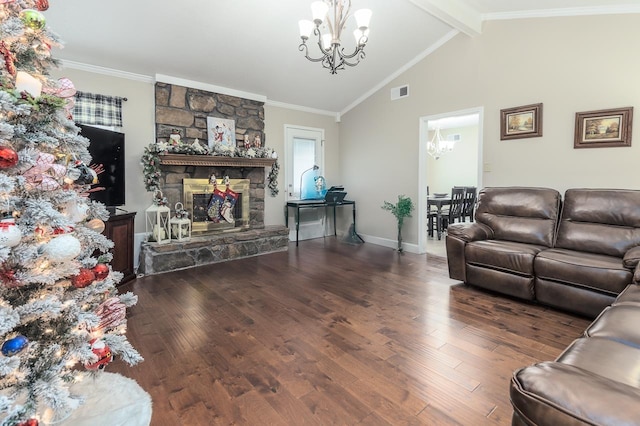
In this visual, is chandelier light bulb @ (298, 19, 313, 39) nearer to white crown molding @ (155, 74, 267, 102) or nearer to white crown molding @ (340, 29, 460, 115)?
white crown molding @ (155, 74, 267, 102)

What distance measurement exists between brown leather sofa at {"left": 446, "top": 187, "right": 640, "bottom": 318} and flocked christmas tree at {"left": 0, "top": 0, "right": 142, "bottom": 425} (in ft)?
9.80

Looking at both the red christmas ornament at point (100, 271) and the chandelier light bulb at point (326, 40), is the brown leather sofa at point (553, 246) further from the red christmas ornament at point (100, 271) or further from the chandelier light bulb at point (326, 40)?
the red christmas ornament at point (100, 271)

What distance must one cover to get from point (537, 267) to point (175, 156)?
162 inches

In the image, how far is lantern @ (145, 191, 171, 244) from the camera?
390cm

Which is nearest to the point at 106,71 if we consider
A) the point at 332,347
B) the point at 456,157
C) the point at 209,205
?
the point at 209,205

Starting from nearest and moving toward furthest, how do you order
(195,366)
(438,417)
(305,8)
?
(438,417) → (195,366) → (305,8)

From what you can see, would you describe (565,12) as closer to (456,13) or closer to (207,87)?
(456,13)

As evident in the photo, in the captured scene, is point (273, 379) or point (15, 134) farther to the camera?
point (273, 379)

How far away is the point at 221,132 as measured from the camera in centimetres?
469

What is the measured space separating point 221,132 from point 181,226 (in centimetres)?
152

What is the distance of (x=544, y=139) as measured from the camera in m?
3.60

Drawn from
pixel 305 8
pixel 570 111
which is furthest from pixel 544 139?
pixel 305 8

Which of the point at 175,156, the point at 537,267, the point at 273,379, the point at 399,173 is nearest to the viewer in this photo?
the point at 273,379

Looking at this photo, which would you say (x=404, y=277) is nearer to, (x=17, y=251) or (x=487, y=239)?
(x=487, y=239)
